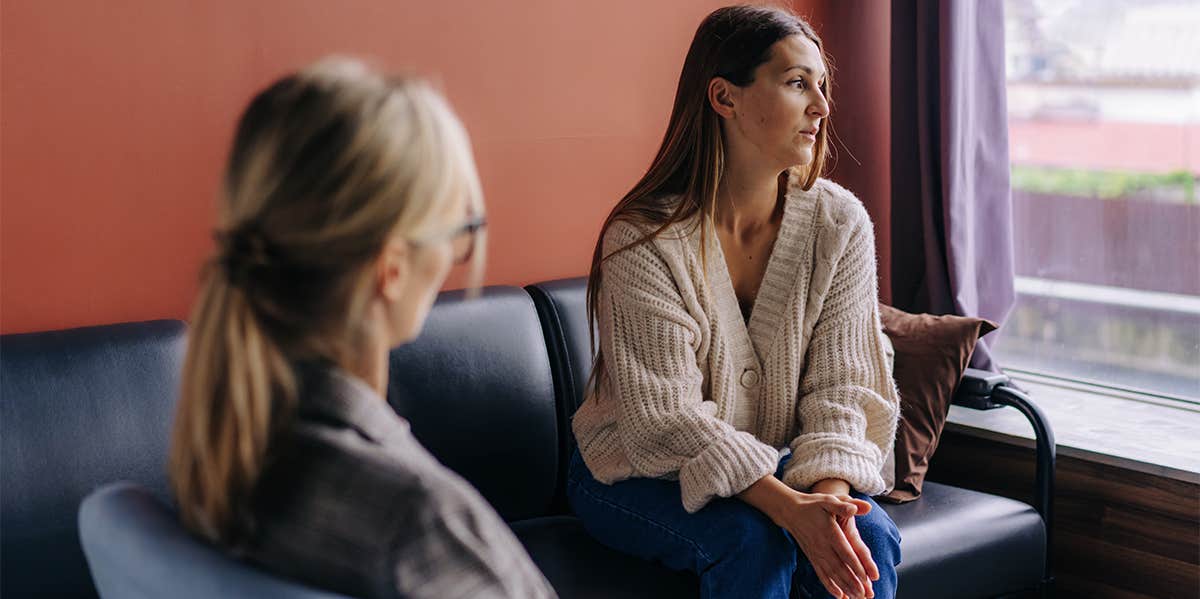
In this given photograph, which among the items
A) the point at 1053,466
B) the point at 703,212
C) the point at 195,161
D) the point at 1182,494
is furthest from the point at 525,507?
the point at 1182,494

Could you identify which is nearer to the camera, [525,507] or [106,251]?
[106,251]

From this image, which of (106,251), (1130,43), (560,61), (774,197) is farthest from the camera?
(1130,43)

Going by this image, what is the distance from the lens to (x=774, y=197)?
219 cm

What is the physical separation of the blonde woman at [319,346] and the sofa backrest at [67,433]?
0.92 m

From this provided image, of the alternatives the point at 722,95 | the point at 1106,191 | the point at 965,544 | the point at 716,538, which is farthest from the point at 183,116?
the point at 1106,191

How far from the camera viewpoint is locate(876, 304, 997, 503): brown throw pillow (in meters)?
2.31

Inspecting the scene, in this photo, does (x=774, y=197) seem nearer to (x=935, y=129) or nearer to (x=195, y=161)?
(x=935, y=129)

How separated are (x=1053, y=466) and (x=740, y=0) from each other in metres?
1.27

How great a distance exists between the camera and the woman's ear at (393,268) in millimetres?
902

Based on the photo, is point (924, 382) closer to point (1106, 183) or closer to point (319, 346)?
point (1106, 183)

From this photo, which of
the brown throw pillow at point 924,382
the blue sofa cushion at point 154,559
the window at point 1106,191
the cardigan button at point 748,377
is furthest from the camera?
the window at point 1106,191

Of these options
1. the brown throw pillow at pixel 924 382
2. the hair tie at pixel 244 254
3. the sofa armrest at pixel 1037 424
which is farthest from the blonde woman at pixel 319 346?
the sofa armrest at pixel 1037 424

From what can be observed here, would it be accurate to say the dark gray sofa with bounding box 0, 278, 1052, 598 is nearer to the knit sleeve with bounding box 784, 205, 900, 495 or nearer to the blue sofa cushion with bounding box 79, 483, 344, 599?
the knit sleeve with bounding box 784, 205, 900, 495

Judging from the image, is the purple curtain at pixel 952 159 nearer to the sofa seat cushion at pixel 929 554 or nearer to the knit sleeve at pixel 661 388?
the sofa seat cushion at pixel 929 554
